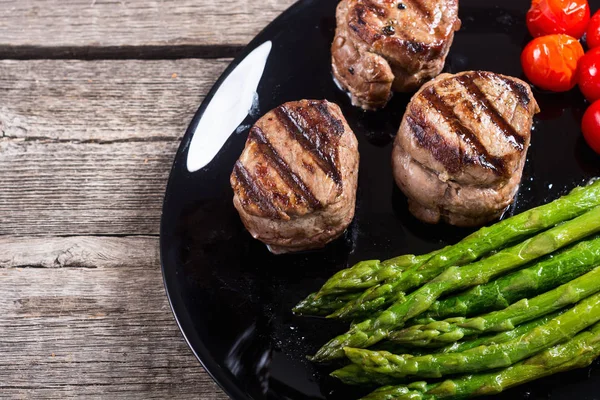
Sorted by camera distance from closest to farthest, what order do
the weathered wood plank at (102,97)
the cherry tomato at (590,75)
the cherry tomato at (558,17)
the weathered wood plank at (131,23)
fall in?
the cherry tomato at (590,75)
the cherry tomato at (558,17)
the weathered wood plank at (102,97)
the weathered wood plank at (131,23)

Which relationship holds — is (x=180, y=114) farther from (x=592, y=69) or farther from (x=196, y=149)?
(x=592, y=69)

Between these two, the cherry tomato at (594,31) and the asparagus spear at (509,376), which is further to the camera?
the cherry tomato at (594,31)

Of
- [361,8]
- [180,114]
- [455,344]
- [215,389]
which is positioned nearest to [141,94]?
[180,114]

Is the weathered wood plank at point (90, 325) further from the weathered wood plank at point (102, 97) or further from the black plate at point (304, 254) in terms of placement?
the weathered wood plank at point (102, 97)

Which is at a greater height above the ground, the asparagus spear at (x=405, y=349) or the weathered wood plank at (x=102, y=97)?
the asparagus spear at (x=405, y=349)

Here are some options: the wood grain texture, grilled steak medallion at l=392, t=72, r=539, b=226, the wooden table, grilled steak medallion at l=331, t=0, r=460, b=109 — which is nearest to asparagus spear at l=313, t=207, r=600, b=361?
grilled steak medallion at l=392, t=72, r=539, b=226

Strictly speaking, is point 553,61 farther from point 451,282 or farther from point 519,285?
point 451,282

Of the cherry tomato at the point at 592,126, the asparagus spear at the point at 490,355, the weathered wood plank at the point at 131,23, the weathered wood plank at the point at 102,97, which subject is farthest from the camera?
the weathered wood plank at the point at 131,23

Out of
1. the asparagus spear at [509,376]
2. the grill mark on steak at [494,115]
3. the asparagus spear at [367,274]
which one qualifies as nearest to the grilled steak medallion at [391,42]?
the grill mark on steak at [494,115]
